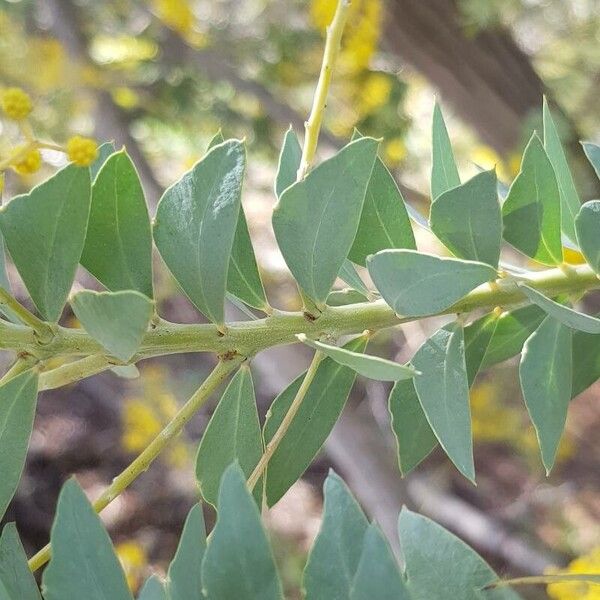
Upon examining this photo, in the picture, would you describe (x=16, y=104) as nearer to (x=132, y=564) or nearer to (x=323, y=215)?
(x=323, y=215)

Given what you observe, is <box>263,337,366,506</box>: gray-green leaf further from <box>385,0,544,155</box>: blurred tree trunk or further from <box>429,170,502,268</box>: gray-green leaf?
A: <box>385,0,544,155</box>: blurred tree trunk

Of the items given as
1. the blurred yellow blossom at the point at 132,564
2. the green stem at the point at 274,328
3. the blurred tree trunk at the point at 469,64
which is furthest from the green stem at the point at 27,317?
the blurred yellow blossom at the point at 132,564

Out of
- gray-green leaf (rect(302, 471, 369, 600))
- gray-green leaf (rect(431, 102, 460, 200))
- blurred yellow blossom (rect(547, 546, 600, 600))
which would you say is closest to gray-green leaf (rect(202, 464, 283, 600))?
gray-green leaf (rect(302, 471, 369, 600))

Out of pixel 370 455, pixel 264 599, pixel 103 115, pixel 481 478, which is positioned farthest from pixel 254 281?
pixel 481 478

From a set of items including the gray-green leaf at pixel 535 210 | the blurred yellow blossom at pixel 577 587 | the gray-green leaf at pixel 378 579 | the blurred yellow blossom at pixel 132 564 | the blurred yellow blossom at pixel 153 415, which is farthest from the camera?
the blurred yellow blossom at pixel 153 415

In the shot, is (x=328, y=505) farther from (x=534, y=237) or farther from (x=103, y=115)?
(x=103, y=115)

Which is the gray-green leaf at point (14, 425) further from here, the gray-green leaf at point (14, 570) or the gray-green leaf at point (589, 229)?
the gray-green leaf at point (589, 229)

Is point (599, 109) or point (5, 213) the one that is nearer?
point (5, 213)
